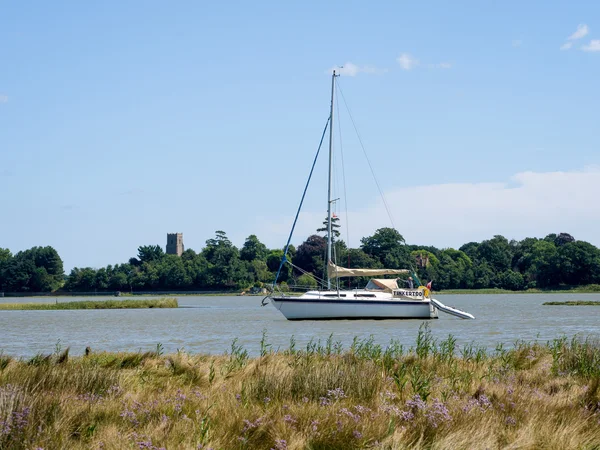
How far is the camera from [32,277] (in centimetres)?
17262

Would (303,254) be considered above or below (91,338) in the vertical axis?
above

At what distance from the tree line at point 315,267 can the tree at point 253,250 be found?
0.23 meters

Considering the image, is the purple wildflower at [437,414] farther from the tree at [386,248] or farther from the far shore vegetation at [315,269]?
the tree at [386,248]

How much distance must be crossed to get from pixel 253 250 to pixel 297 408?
17680 centimetres

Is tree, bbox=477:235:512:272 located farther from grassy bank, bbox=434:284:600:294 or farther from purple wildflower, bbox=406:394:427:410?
purple wildflower, bbox=406:394:427:410

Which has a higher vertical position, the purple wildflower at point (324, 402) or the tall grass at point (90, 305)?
the tall grass at point (90, 305)

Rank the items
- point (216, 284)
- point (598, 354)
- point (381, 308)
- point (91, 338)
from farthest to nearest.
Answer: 1. point (216, 284)
2. point (381, 308)
3. point (91, 338)
4. point (598, 354)

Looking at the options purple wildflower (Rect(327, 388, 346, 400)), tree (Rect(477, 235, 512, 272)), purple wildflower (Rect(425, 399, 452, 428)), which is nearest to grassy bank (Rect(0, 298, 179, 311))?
purple wildflower (Rect(327, 388, 346, 400))

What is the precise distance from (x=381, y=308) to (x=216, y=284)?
377 ft

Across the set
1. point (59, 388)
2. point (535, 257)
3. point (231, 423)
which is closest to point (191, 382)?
point (59, 388)

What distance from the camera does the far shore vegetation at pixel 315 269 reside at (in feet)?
462

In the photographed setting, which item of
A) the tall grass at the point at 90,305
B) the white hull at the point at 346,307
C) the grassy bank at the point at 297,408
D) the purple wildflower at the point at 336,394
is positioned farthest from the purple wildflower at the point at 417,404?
the tall grass at the point at 90,305

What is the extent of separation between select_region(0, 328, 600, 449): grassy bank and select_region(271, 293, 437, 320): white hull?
96.8 feet

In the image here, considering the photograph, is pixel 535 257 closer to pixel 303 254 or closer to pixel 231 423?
pixel 303 254
